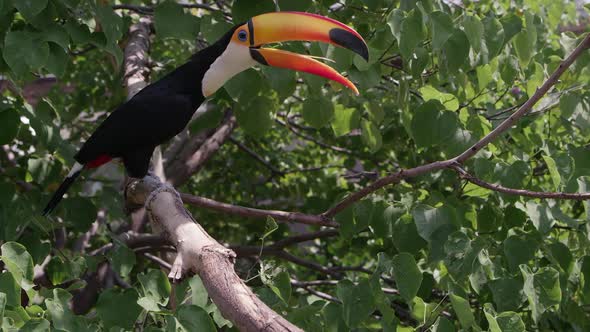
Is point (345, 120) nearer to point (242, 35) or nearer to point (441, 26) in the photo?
point (242, 35)

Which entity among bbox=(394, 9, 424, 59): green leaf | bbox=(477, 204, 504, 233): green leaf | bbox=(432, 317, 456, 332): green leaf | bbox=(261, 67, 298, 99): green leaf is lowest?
bbox=(477, 204, 504, 233): green leaf

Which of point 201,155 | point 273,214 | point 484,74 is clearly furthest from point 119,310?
point 201,155

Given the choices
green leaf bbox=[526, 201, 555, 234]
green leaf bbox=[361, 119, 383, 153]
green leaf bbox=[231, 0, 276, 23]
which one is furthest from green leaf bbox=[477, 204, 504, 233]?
green leaf bbox=[231, 0, 276, 23]

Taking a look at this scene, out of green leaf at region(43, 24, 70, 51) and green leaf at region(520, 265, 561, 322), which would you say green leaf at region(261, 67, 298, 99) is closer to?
green leaf at region(43, 24, 70, 51)

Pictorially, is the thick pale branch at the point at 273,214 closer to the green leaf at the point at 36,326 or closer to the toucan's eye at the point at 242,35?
the toucan's eye at the point at 242,35

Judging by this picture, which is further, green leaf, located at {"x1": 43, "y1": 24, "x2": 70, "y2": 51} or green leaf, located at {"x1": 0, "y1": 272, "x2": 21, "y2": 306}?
green leaf, located at {"x1": 43, "y1": 24, "x2": 70, "y2": 51}

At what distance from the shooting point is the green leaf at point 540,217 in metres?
2.43

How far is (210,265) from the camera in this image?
1941 millimetres

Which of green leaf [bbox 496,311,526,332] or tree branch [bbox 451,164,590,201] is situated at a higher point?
tree branch [bbox 451,164,590,201]

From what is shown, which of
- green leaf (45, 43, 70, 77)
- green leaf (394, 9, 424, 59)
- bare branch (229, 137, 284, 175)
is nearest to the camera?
green leaf (394, 9, 424, 59)

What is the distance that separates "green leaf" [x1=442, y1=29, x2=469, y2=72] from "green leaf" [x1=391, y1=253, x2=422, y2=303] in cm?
70

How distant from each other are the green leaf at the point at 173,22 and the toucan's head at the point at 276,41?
11.4 inches

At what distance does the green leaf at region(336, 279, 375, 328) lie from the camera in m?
2.07

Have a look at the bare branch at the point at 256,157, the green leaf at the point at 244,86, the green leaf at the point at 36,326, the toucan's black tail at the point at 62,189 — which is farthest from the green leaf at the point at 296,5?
the bare branch at the point at 256,157
